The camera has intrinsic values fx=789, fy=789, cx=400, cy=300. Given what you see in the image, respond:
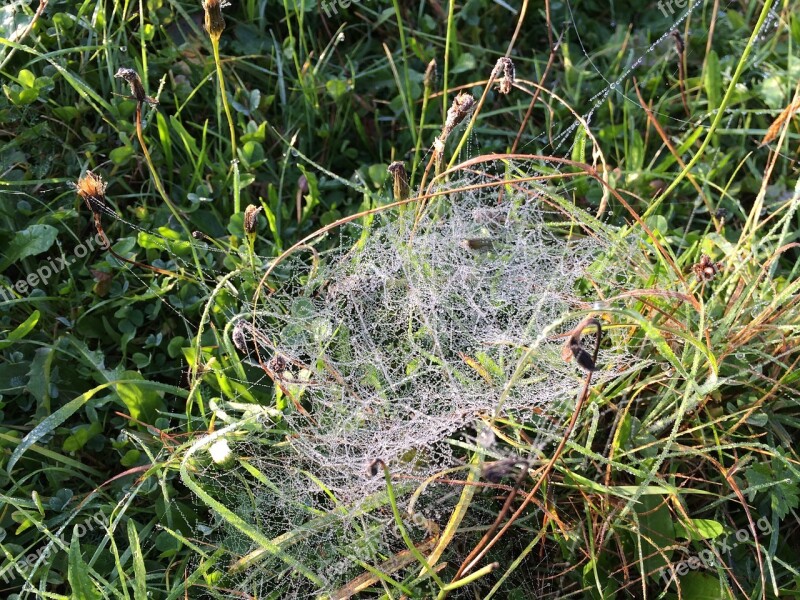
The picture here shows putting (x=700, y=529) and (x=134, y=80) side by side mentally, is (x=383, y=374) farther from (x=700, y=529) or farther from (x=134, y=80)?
(x=134, y=80)

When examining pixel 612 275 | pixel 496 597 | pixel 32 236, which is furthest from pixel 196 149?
pixel 496 597

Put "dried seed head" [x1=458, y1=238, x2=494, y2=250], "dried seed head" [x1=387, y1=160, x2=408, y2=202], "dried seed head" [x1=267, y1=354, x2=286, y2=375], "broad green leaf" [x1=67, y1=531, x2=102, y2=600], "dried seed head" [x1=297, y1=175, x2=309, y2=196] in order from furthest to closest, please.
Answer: "dried seed head" [x1=297, y1=175, x2=309, y2=196]
"dried seed head" [x1=458, y1=238, x2=494, y2=250]
"dried seed head" [x1=387, y1=160, x2=408, y2=202]
"dried seed head" [x1=267, y1=354, x2=286, y2=375]
"broad green leaf" [x1=67, y1=531, x2=102, y2=600]

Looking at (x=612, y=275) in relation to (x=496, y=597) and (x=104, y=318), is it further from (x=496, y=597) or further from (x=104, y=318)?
(x=104, y=318)

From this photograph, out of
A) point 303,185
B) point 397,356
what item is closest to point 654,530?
point 397,356

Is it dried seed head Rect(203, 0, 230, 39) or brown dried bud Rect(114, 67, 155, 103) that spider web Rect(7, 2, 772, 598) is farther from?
dried seed head Rect(203, 0, 230, 39)

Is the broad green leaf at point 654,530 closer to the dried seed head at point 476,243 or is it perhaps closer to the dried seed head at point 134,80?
the dried seed head at point 476,243

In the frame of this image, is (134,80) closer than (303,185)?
Yes

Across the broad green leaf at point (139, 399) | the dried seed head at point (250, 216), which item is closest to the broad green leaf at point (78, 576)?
the broad green leaf at point (139, 399)

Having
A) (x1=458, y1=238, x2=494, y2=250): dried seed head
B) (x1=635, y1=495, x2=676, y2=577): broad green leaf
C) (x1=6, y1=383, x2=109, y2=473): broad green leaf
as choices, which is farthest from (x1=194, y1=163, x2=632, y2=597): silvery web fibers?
(x1=6, y1=383, x2=109, y2=473): broad green leaf
